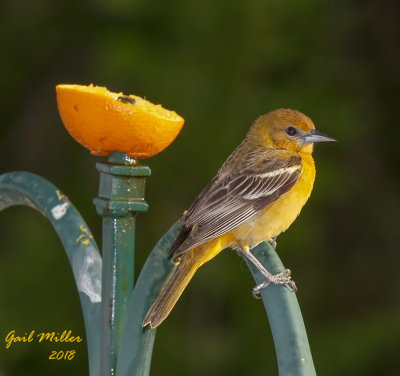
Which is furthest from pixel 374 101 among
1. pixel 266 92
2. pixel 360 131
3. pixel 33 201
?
pixel 33 201

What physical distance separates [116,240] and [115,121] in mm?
352

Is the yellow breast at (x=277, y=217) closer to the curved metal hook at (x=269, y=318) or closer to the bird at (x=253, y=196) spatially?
the bird at (x=253, y=196)

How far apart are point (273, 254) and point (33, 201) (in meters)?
0.88

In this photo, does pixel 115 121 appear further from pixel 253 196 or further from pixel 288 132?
pixel 288 132

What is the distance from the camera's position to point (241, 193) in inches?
144

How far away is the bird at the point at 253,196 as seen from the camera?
3.19 meters

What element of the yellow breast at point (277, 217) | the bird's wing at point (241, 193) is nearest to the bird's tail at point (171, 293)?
the bird's wing at point (241, 193)

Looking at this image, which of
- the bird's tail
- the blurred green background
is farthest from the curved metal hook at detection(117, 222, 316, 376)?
the blurred green background

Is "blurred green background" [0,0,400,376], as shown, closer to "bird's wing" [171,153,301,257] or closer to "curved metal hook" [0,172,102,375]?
"bird's wing" [171,153,301,257]

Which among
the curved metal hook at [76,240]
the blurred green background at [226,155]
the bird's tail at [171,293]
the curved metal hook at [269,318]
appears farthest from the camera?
the blurred green background at [226,155]

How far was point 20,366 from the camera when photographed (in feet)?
18.0

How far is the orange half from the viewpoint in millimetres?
2648

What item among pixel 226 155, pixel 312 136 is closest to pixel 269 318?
pixel 312 136

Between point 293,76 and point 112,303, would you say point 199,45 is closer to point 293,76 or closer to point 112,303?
point 293,76
